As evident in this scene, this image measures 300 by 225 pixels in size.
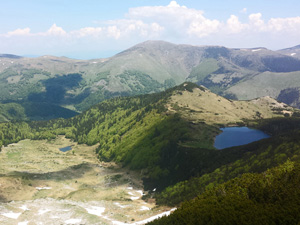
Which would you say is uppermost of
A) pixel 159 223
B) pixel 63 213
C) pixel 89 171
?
pixel 159 223

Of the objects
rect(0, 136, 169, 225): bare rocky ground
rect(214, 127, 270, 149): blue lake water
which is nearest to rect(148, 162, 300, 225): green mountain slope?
rect(0, 136, 169, 225): bare rocky ground

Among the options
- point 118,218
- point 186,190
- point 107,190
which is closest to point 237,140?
point 186,190

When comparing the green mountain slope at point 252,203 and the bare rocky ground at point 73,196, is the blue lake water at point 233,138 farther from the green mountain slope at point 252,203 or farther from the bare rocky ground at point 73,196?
the green mountain slope at point 252,203

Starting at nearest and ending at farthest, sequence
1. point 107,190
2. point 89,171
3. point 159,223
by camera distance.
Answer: point 159,223 < point 107,190 < point 89,171

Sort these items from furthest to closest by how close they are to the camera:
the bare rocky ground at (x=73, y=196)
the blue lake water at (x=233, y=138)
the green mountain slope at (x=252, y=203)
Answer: the blue lake water at (x=233, y=138) < the bare rocky ground at (x=73, y=196) < the green mountain slope at (x=252, y=203)

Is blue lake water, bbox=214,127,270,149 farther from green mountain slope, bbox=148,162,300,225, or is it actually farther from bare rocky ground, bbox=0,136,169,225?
green mountain slope, bbox=148,162,300,225

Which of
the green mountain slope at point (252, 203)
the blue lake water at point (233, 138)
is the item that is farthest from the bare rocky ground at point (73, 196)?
the blue lake water at point (233, 138)

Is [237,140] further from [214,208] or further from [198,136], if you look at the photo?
[214,208]

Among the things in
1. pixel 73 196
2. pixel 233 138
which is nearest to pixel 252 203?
pixel 73 196
